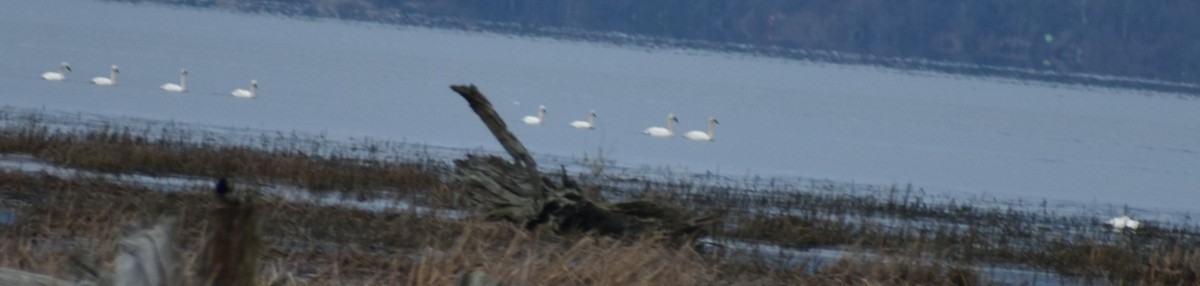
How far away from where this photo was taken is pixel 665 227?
50.4 ft

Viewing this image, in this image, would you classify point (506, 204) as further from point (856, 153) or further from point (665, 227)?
point (856, 153)

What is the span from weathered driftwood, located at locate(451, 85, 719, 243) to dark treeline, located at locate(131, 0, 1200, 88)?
440 feet

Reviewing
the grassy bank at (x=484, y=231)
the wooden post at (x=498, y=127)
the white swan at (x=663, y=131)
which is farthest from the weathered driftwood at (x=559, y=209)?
the white swan at (x=663, y=131)

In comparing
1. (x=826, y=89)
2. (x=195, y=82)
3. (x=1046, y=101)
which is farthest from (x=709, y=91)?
(x=195, y=82)

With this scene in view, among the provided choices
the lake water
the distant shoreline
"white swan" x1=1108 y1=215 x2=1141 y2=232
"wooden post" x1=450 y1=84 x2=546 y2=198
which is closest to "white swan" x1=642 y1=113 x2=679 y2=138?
the lake water

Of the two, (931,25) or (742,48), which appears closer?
(742,48)

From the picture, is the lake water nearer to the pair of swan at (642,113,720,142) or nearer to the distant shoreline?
the pair of swan at (642,113,720,142)

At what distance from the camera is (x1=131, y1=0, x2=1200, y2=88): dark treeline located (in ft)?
502

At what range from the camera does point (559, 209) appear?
1530 centimetres

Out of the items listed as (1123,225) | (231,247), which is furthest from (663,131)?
(231,247)

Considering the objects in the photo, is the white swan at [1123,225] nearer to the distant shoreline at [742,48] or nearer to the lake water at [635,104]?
the lake water at [635,104]

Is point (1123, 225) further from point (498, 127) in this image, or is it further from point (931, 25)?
point (931, 25)

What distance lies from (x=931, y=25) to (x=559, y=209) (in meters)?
147

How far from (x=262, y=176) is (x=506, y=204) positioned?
15.5 ft
